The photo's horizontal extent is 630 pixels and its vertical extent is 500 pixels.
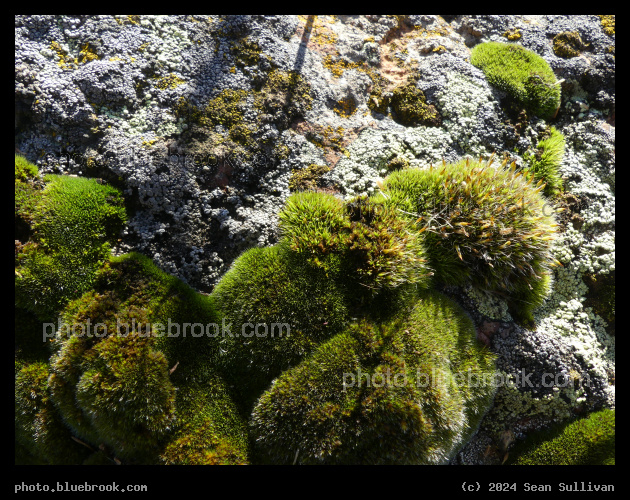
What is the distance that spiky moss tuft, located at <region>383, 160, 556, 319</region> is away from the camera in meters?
3.84

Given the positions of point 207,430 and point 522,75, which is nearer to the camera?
point 207,430

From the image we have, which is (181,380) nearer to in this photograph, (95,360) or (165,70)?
(95,360)

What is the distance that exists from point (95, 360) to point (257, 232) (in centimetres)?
200

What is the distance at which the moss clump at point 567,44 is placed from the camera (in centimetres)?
547

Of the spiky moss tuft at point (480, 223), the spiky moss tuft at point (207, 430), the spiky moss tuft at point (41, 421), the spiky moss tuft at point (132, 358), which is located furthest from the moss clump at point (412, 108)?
the spiky moss tuft at point (41, 421)

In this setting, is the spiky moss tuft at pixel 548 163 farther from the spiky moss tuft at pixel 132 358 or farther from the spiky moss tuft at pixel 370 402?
the spiky moss tuft at pixel 132 358

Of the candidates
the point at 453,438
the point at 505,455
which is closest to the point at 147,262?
the point at 453,438

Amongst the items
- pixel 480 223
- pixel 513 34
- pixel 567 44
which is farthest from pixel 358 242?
pixel 567 44

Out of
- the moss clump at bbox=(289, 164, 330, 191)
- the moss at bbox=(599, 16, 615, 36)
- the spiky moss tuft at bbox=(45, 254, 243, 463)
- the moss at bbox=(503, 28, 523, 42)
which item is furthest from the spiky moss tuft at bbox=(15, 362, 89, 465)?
the moss at bbox=(599, 16, 615, 36)

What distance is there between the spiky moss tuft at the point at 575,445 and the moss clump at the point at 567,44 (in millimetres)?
5111

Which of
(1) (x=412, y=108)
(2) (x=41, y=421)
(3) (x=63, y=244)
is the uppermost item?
(1) (x=412, y=108)

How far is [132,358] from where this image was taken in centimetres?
340

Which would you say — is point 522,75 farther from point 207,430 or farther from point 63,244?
point 63,244

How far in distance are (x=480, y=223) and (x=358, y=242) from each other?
1.35m
